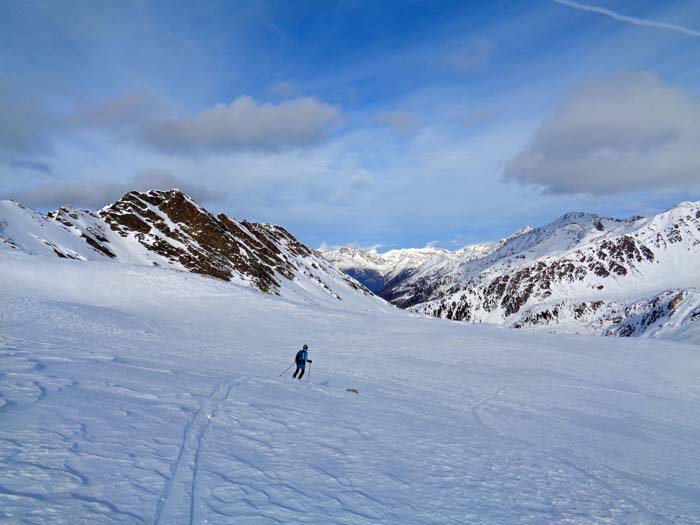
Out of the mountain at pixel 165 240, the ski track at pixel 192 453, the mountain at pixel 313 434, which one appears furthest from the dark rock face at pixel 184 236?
the ski track at pixel 192 453

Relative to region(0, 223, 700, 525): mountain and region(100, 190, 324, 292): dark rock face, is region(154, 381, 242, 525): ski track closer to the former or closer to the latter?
region(0, 223, 700, 525): mountain

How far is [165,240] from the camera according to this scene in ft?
348

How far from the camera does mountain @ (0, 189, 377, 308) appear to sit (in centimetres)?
7761

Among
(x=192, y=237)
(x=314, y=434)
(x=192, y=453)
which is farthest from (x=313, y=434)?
(x=192, y=237)

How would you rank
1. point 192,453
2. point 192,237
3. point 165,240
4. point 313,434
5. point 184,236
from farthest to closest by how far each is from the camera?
point 192,237 < point 184,236 < point 165,240 < point 313,434 < point 192,453

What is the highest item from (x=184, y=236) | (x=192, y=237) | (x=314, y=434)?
(x=192, y=237)

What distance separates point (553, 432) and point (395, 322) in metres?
33.0

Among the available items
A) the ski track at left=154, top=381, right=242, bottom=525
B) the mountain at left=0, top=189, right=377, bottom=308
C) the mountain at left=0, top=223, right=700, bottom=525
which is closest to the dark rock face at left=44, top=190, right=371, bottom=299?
the mountain at left=0, top=189, right=377, bottom=308

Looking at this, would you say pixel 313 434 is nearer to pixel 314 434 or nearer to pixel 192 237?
pixel 314 434

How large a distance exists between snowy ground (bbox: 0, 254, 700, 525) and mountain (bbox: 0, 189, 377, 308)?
54.5 metres

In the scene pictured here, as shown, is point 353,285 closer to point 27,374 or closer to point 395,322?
point 395,322

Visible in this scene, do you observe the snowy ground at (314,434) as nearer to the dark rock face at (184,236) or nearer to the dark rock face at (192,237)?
the dark rock face at (184,236)

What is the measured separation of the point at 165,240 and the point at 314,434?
105 meters

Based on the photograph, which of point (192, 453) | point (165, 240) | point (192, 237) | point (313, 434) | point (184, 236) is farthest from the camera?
point (192, 237)
